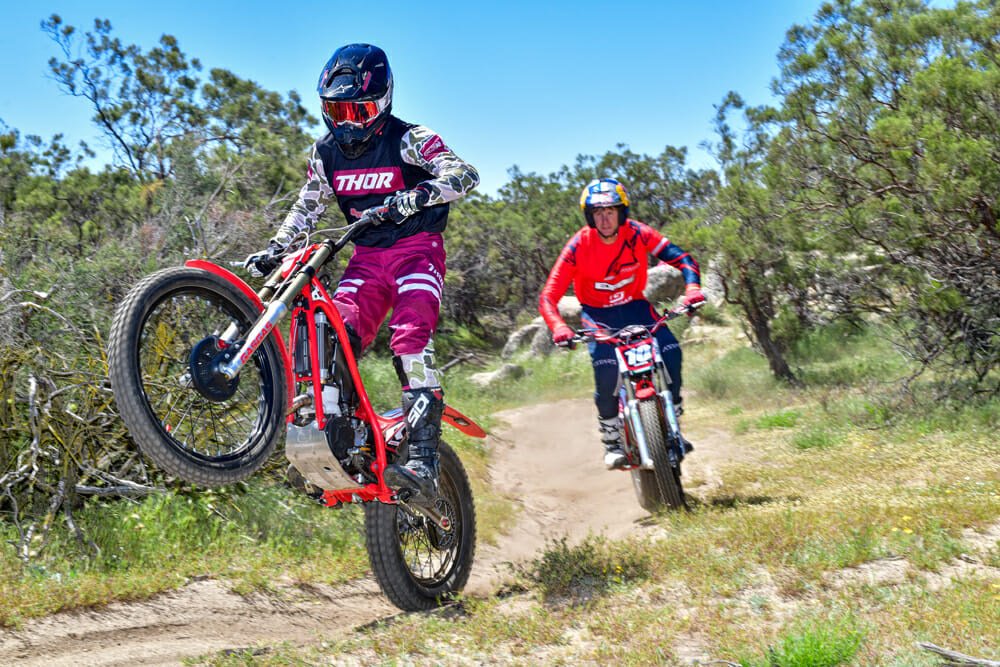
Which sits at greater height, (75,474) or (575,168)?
(575,168)

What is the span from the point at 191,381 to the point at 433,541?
2114mm

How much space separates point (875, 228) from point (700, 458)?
3315mm

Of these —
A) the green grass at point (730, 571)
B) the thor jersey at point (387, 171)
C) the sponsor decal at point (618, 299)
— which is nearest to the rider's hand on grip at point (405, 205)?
the thor jersey at point (387, 171)

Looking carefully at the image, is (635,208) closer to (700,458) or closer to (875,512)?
(700,458)

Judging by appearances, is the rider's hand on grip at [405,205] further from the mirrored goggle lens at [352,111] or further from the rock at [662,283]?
the rock at [662,283]

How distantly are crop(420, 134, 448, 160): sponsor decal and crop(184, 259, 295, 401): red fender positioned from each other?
130 cm

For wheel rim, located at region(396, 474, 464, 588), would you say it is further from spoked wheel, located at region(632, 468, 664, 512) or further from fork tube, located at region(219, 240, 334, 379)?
spoked wheel, located at region(632, 468, 664, 512)

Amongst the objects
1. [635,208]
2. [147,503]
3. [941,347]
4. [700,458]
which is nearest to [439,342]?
[635,208]

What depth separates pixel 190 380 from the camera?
138 inches

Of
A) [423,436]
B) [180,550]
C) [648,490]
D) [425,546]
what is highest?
[423,436]

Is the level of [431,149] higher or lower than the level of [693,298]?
higher

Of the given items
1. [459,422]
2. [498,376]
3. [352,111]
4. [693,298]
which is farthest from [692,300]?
[498,376]

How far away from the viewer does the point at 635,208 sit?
26.8 m

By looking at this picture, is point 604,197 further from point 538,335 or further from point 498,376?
point 538,335
